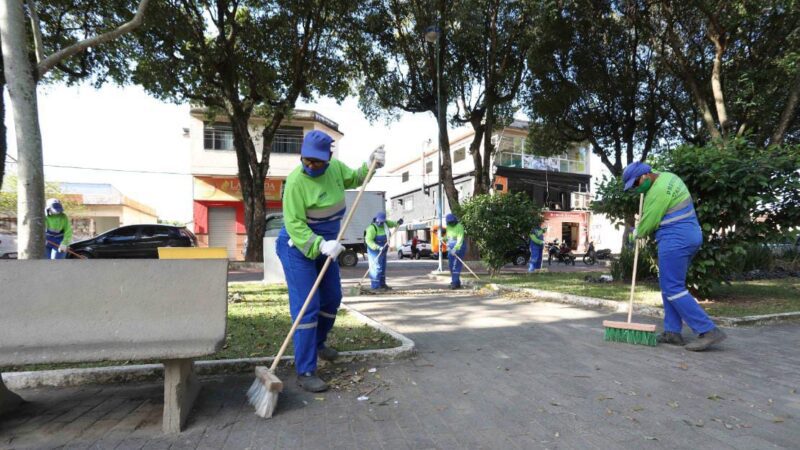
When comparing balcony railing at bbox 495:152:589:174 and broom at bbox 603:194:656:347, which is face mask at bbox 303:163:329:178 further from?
balcony railing at bbox 495:152:589:174

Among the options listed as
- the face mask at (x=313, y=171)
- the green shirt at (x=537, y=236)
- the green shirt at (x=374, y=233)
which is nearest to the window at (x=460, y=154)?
the green shirt at (x=537, y=236)

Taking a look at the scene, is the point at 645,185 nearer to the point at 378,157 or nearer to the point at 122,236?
the point at 378,157

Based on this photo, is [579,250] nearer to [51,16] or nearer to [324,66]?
[324,66]

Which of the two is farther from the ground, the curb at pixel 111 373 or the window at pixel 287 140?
the window at pixel 287 140

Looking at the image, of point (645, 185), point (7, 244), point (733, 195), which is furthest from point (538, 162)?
point (7, 244)

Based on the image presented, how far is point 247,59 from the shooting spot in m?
14.8

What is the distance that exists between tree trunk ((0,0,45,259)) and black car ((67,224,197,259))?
10269 mm

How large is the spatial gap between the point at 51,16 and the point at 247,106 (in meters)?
5.72

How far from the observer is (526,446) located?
2.42 m

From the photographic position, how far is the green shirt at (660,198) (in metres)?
4.45

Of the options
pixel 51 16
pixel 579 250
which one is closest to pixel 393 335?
pixel 51 16

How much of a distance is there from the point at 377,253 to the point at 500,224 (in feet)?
13.7

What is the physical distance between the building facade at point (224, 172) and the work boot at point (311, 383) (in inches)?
868

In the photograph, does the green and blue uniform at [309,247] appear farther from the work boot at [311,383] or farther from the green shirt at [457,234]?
the green shirt at [457,234]
